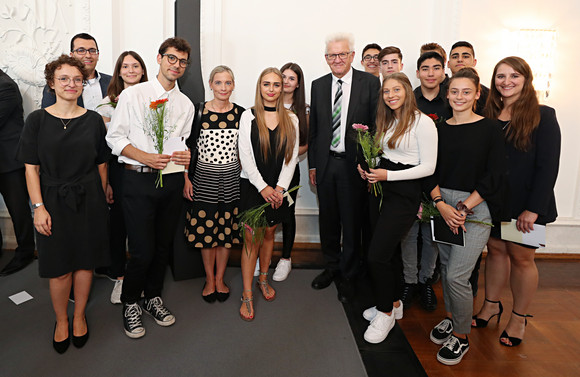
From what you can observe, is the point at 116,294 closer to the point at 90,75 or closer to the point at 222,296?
the point at 222,296

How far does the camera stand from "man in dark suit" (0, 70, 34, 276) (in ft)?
11.0

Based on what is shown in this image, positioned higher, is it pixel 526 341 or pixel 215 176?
pixel 215 176

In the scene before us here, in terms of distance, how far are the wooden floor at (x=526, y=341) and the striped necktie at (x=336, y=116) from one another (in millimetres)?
1505

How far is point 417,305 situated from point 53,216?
8.98 ft

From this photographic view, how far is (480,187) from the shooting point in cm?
225

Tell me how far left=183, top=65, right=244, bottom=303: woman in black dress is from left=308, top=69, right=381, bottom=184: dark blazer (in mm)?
684

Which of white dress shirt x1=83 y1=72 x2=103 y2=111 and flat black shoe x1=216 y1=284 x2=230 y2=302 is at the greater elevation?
white dress shirt x1=83 y1=72 x2=103 y2=111

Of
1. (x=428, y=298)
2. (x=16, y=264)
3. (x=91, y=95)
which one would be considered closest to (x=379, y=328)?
(x=428, y=298)

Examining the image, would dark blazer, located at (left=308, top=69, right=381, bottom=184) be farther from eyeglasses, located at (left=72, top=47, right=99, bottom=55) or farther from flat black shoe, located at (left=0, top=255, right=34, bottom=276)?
flat black shoe, located at (left=0, top=255, right=34, bottom=276)

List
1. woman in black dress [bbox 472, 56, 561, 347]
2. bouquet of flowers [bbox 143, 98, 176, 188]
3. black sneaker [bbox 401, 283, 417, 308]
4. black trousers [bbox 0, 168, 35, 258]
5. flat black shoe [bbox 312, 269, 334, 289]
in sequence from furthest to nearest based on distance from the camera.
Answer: black trousers [bbox 0, 168, 35, 258] → flat black shoe [bbox 312, 269, 334, 289] → black sneaker [bbox 401, 283, 417, 308] → bouquet of flowers [bbox 143, 98, 176, 188] → woman in black dress [bbox 472, 56, 561, 347]

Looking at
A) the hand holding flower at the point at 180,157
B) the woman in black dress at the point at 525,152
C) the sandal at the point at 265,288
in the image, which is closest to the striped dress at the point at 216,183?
the hand holding flower at the point at 180,157

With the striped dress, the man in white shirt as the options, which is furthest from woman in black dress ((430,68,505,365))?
the man in white shirt

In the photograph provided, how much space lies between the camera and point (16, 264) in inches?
139

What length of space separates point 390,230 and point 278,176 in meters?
0.93
